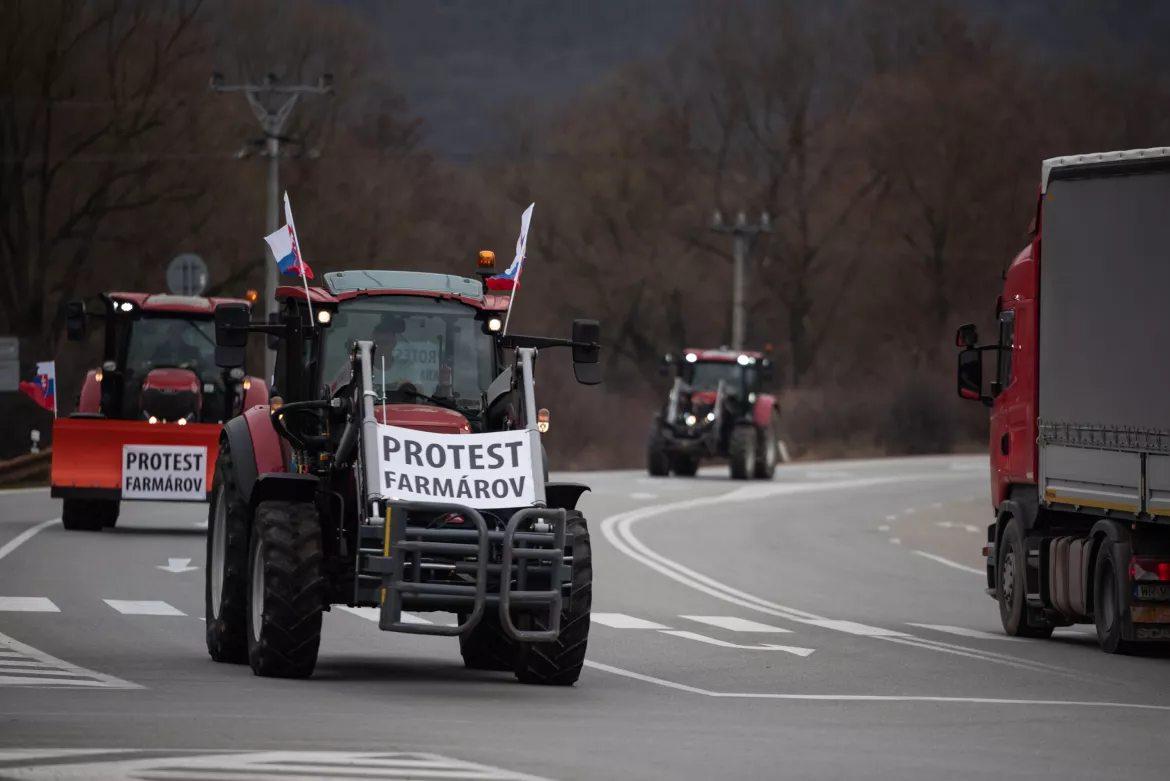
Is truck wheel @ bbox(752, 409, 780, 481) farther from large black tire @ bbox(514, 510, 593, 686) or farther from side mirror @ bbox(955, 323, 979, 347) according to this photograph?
large black tire @ bbox(514, 510, 593, 686)

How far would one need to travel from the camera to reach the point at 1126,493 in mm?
17547

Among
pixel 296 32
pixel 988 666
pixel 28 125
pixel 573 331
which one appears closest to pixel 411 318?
pixel 573 331

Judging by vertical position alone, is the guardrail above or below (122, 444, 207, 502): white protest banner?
below

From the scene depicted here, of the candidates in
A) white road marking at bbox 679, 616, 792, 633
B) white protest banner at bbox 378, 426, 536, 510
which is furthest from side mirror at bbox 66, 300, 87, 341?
white protest banner at bbox 378, 426, 536, 510

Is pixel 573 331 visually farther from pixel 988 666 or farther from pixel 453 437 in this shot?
pixel 988 666

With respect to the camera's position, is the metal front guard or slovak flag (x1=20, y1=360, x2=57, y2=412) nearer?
the metal front guard

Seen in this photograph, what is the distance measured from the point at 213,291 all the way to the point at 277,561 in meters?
47.0

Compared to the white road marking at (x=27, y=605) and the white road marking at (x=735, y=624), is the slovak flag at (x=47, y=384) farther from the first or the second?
the white road marking at (x=735, y=624)

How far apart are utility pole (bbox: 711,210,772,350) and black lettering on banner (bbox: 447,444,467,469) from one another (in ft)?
187

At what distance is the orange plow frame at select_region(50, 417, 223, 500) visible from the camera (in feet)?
89.7

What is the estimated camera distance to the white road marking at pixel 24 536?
2537cm

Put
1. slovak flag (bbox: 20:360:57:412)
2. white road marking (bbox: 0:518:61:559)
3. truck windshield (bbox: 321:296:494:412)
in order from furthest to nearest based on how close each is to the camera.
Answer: slovak flag (bbox: 20:360:57:412)
white road marking (bbox: 0:518:61:559)
truck windshield (bbox: 321:296:494:412)

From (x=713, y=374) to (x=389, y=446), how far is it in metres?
37.8

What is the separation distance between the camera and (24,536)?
2741 cm
